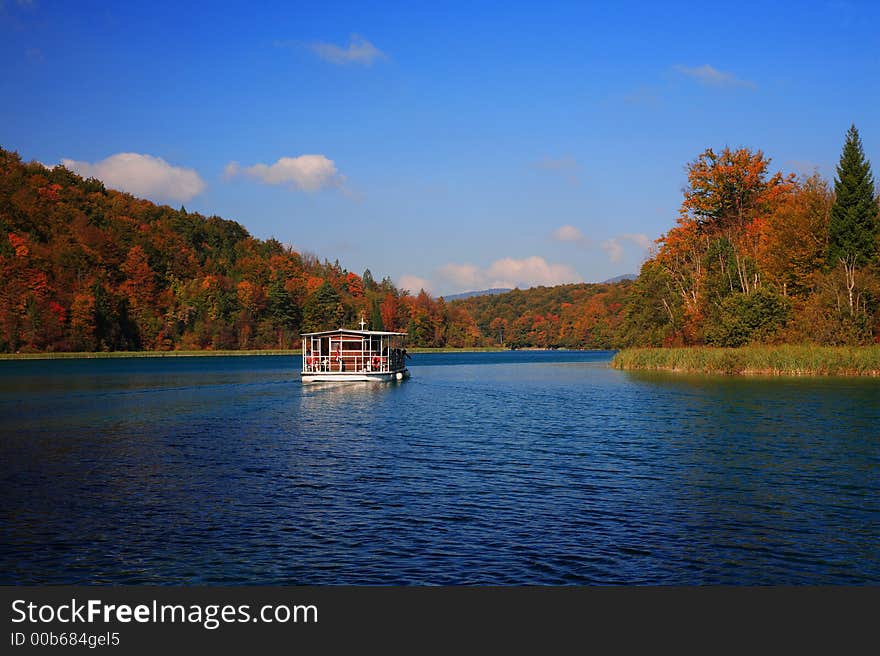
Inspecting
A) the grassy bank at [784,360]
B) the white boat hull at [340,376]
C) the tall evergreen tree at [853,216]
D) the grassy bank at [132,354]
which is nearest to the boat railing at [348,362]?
the white boat hull at [340,376]

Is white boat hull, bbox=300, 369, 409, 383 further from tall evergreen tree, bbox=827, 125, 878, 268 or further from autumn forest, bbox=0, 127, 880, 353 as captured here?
tall evergreen tree, bbox=827, 125, 878, 268

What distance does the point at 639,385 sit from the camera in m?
53.9

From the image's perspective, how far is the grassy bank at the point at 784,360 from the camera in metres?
54.7

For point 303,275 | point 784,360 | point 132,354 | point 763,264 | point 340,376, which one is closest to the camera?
point 784,360

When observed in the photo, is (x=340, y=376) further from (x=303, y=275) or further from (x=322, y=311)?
(x=303, y=275)

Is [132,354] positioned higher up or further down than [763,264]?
further down

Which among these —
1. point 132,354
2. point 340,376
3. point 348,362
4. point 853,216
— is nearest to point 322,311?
point 132,354

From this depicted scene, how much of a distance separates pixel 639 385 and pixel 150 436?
34949mm

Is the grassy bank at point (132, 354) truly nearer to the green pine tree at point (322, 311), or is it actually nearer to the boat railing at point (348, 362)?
the green pine tree at point (322, 311)

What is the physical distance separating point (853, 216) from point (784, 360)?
53.9 feet

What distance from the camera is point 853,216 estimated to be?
212 feet

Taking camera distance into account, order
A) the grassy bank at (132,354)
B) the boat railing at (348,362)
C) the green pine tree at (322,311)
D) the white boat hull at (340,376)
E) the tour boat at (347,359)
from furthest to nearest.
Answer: the green pine tree at (322,311), the grassy bank at (132,354), the boat railing at (348,362), the tour boat at (347,359), the white boat hull at (340,376)

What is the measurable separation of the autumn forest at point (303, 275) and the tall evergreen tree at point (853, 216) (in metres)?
0.12

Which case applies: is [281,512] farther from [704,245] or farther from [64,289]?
[64,289]
